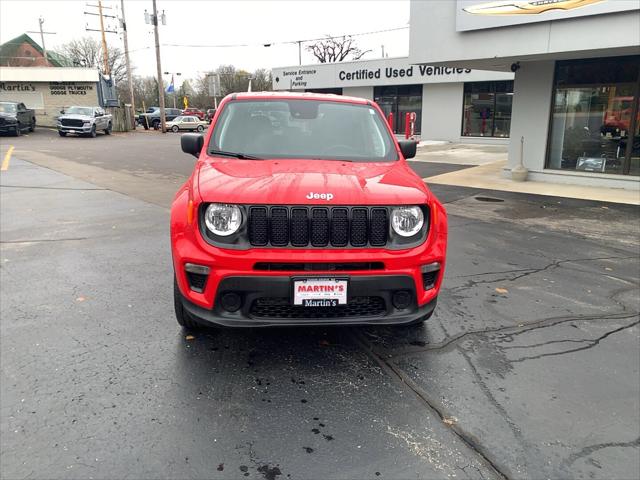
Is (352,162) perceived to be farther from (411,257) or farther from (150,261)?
(150,261)

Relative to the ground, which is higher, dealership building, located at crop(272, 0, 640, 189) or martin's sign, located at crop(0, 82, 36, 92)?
martin's sign, located at crop(0, 82, 36, 92)

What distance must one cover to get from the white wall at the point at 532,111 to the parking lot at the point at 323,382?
316 inches

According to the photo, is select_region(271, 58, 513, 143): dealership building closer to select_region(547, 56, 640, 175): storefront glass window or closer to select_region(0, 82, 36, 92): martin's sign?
select_region(547, 56, 640, 175): storefront glass window

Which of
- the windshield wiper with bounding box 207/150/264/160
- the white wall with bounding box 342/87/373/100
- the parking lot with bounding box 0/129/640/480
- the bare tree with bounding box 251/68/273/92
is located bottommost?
the parking lot with bounding box 0/129/640/480

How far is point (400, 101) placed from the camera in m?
29.7

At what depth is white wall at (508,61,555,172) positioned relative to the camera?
516 inches

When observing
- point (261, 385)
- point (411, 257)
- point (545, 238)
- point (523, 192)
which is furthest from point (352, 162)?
point (523, 192)

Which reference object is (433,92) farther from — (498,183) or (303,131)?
(303,131)

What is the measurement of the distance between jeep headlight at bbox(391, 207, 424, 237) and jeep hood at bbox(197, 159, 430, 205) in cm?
7

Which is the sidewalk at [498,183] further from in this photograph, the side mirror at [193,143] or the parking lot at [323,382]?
the side mirror at [193,143]

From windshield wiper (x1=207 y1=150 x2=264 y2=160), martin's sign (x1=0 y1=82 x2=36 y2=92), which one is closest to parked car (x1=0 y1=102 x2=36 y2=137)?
martin's sign (x1=0 y1=82 x2=36 y2=92)

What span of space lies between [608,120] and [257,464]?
13220mm

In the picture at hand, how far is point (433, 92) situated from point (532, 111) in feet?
48.7

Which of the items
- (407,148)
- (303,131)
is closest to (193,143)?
(303,131)
